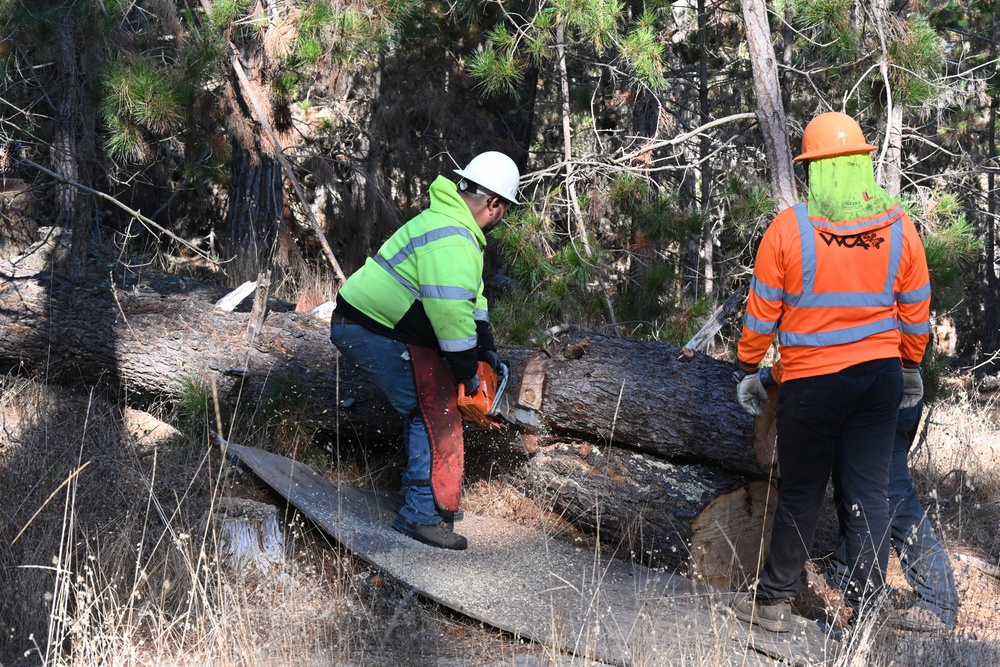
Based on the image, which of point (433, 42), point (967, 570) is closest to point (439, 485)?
point (967, 570)

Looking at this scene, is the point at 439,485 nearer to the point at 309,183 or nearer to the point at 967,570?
the point at 967,570

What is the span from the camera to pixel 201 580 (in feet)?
12.2

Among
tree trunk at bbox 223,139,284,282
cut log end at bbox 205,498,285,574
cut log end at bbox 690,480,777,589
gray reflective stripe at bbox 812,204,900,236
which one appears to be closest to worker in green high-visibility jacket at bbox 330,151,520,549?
cut log end at bbox 205,498,285,574

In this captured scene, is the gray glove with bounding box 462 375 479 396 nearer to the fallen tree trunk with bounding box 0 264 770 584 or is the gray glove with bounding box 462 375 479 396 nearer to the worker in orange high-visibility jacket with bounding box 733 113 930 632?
the fallen tree trunk with bounding box 0 264 770 584

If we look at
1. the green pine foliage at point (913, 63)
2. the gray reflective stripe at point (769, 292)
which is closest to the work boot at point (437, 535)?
the gray reflective stripe at point (769, 292)

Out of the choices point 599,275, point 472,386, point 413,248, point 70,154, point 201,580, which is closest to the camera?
point 201,580

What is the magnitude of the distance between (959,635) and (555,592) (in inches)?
67.1

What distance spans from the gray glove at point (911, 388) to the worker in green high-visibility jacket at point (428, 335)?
1.97 metres

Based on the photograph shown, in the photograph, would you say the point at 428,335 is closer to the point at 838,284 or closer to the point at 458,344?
the point at 458,344

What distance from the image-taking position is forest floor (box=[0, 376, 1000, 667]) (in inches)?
126

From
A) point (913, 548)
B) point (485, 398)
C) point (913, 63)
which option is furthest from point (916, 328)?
point (913, 63)

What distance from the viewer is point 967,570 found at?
476 cm

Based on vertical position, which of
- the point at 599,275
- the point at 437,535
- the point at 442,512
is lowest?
the point at 437,535

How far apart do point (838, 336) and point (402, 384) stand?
2.09m
